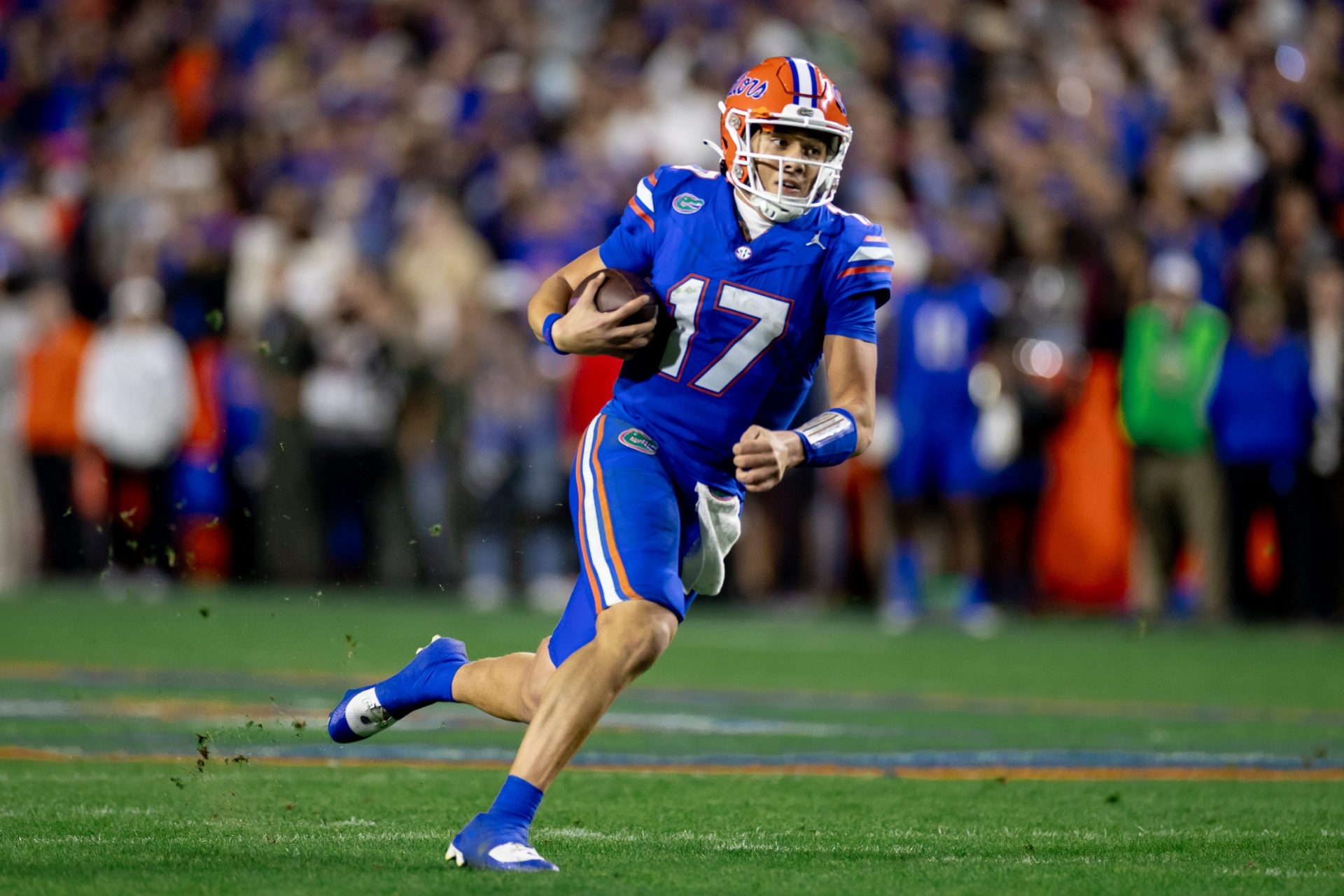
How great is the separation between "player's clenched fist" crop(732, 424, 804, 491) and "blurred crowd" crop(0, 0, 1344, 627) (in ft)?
26.0

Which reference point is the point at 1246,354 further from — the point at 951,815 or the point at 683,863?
the point at 683,863

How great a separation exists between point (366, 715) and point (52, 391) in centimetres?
902

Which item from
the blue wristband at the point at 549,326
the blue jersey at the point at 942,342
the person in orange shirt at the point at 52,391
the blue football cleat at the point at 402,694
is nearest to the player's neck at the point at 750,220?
the blue wristband at the point at 549,326

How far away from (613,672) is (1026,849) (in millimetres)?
1200

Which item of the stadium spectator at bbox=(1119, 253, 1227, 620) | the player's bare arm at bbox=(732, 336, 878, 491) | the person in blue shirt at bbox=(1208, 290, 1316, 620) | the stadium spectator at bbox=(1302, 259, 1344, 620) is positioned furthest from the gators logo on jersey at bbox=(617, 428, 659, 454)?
the stadium spectator at bbox=(1302, 259, 1344, 620)

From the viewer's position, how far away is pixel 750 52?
15.0m

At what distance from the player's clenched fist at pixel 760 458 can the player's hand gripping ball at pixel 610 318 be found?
501 millimetres

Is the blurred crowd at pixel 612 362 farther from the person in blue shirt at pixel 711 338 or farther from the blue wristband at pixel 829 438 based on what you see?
the blue wristband at pixel 829 438

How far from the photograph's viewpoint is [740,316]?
4.94 meters

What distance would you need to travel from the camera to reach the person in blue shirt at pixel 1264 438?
12023 mm

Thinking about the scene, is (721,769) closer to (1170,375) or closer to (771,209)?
(771,209)

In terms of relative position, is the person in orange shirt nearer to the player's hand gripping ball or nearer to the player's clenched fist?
the player's hand gripping ball

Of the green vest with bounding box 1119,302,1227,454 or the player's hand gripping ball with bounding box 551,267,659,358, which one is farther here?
the green vest with bounding box 1119,302,1227,454

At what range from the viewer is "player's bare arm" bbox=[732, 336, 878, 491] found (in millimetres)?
4363
